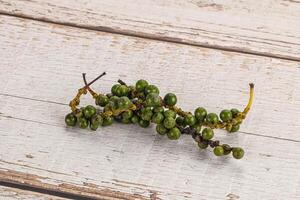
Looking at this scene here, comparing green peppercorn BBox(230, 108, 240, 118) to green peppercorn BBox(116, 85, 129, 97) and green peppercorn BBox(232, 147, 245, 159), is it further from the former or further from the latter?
green peppercorn BBox(116, 85, 129, 97)

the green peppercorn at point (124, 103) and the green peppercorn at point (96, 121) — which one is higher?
the green peppercorn at point (124, 103)

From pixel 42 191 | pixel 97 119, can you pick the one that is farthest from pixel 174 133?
pixel 42 191

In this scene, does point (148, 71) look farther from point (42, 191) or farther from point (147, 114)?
point (42, 191)

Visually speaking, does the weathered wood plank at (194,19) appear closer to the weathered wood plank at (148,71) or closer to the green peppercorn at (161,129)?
the weathered wood plank at (148,71)

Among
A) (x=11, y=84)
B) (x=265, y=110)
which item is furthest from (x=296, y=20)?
(x=11, y=84)

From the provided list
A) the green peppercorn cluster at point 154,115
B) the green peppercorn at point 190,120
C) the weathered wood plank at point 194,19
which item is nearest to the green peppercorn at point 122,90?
the green peppercorn cluster at point 154,115

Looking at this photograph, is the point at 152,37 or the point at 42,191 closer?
the point at 42,191

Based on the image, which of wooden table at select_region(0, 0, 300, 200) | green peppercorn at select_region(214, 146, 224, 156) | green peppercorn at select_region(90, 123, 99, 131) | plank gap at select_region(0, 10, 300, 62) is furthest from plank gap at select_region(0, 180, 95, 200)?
plank gap at select_region(0, 10, 300, 62)
